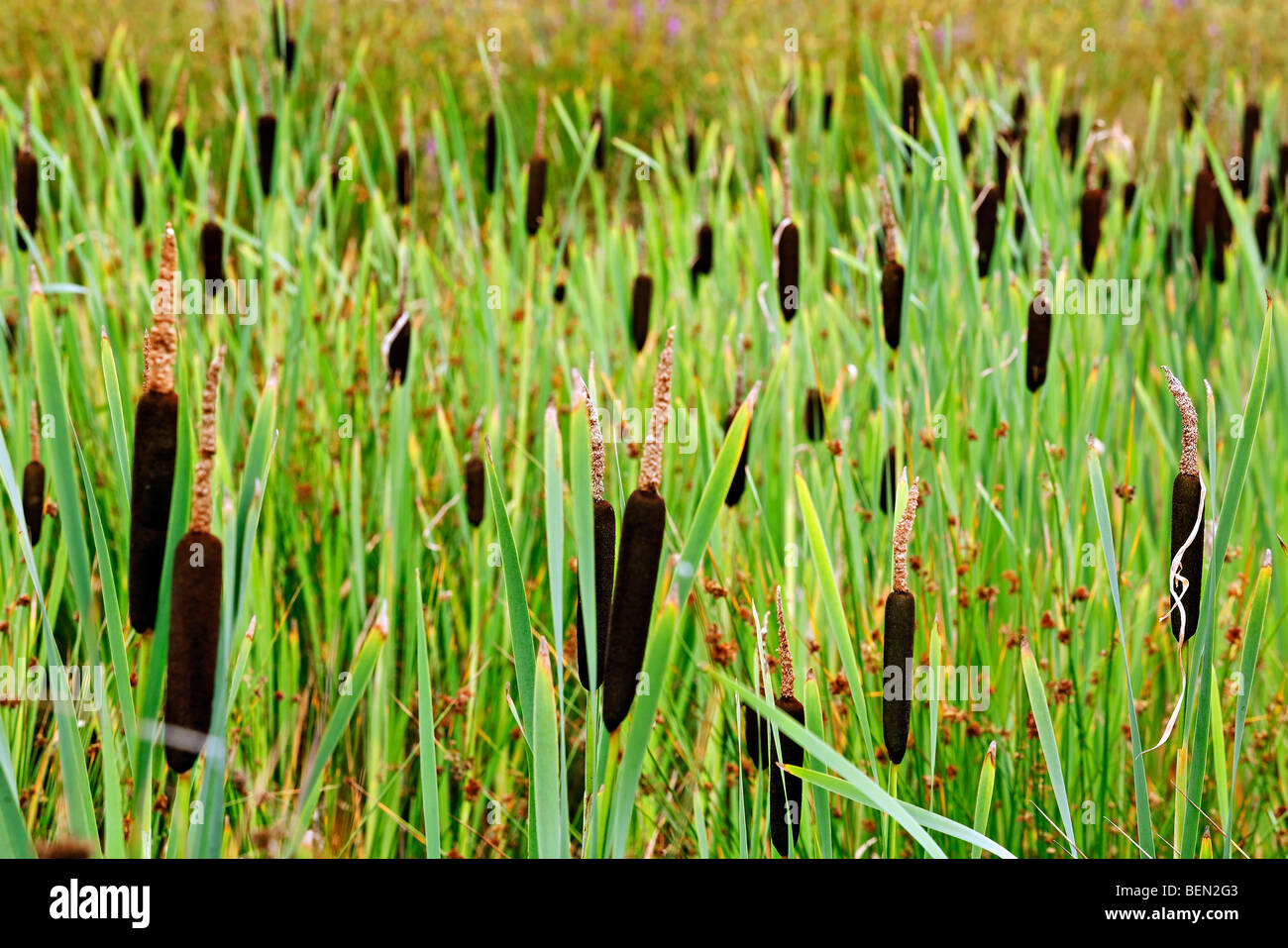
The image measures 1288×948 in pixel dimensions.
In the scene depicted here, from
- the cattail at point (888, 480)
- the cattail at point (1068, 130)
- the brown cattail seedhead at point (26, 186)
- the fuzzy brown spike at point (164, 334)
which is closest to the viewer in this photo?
the fuzzy brown spike at point (164, 334)

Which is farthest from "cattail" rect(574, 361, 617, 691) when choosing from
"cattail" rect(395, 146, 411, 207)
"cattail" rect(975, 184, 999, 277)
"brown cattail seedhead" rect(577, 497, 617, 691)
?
"cattail" rect(395, 146, 411, 207)

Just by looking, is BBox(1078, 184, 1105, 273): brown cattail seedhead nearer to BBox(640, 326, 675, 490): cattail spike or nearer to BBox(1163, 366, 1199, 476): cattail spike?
BBox(1163, 366, 1199, 476): cattail spike

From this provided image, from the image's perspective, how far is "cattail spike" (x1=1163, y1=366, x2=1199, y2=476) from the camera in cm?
65

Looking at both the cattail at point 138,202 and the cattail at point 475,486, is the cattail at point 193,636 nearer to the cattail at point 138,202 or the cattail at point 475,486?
the cattail at point 475,486

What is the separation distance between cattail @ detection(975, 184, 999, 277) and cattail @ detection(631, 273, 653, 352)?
1.55ft

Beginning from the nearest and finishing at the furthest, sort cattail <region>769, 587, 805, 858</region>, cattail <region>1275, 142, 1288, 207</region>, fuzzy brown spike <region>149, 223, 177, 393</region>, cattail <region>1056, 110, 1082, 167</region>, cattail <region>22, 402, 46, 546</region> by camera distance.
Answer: fuzzy brown spike <region>149, 223, 177, 393</region> → cattail <region>769, 587, 805, 858</region> → cattail <region>22, 402, 46, 546</region> → cattail <region>1275, 142, 1288, 207</region> → cattail <region>1056, 110, 1082, 167</region>

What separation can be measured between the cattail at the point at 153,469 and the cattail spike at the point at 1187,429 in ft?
1.82

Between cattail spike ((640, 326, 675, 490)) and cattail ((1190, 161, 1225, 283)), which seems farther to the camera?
cattail ((1190, 161, 1225, 283))

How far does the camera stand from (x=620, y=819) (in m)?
0.70

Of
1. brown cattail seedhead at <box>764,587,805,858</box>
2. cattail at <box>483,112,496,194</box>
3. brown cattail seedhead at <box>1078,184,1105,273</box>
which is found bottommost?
brown cattail seedhead at <box>764,587,805,858</box>

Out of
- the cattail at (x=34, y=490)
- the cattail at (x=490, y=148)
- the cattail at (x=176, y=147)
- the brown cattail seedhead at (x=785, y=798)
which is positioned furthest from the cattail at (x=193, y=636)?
the cattail at (x=176, y=147)

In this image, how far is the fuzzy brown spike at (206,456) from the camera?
1.73 ft

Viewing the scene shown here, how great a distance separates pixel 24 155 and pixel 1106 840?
1.55 metres

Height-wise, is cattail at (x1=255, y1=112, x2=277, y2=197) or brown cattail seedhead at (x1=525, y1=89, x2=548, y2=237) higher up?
cattail at (x1=255, y1=112, x2=277, y2=197)
